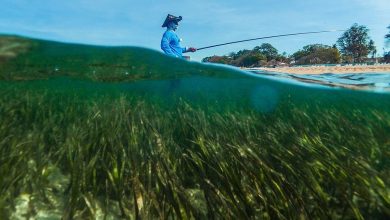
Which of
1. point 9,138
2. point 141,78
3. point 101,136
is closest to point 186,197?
point 101,136

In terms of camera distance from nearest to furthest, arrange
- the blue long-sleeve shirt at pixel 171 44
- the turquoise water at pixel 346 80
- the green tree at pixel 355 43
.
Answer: the blue long-sleeve shirt at pixel 171 44, the turquoise water at pixel 346 80, the green tree at pixel 355 43

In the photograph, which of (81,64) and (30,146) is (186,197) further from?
(81,64)

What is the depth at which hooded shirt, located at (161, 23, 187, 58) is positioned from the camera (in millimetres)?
11805

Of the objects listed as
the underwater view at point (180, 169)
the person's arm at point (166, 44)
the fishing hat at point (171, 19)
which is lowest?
the underwater view at point (180, 169)

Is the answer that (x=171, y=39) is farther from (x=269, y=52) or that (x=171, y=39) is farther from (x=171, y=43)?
(x=269, y=52)

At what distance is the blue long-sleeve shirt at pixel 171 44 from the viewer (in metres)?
11.8

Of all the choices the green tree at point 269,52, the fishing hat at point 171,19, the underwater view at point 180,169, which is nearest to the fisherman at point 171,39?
the fishing hat at point 171,19

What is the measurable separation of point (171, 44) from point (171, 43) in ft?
0.13

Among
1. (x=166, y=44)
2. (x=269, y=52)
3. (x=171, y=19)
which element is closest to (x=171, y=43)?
(x=166, y=44)

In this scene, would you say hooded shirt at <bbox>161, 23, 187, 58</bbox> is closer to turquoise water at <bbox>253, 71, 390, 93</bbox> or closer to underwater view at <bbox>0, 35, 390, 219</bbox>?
turquoise water at <bbox>253, 71, 390, 93</bbox>

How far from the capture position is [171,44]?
12086 mm

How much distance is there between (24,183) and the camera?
311cm

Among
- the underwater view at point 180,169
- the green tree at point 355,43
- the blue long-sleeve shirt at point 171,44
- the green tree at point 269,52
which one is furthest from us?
the green tree at point 355,43

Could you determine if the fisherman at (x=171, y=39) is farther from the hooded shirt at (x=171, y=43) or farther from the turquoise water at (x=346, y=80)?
the turquoise water at (x=346, y=80)
